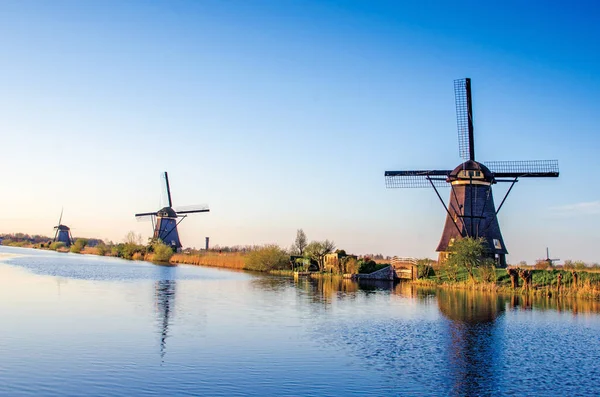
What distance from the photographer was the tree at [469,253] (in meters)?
35.7

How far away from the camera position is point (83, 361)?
12.8m

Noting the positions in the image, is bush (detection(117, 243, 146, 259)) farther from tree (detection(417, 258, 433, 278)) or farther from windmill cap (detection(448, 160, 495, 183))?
windmill cap (detection(448, 160, 495, 183))

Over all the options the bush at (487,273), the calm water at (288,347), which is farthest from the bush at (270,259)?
the calm water at (288,347)

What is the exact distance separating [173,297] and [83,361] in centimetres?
1425

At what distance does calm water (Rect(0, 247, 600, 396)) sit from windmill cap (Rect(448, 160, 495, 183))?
12.9 meters

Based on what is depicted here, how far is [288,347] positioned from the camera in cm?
1510

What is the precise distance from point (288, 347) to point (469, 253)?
23301 millimetres

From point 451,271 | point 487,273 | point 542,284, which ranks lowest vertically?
point 542,284

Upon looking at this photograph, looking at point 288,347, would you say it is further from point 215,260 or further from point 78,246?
point 78,246

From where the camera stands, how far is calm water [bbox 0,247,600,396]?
11.3 m

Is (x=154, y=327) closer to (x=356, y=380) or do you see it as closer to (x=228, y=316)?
(x=228, y=316)

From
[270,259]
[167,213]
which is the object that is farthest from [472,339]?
[167,213]

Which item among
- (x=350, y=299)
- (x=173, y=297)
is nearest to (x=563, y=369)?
(x=350, y=299)

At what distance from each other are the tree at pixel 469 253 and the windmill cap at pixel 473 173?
14.5ft
